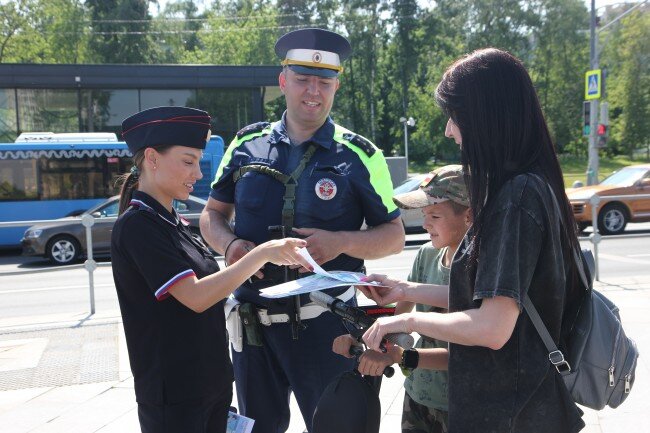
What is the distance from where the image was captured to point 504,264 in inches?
64.9

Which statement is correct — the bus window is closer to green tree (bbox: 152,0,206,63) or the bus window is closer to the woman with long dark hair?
the woman with long dark hair

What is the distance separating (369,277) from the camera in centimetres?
225

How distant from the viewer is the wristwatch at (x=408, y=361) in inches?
79.6

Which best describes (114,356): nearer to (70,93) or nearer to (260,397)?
(260,397)

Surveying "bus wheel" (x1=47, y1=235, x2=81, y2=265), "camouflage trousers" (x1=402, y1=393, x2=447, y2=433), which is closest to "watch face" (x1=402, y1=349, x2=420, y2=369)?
"camouflage trousers" (x1=402, y1=393, x2=447, y2=433)

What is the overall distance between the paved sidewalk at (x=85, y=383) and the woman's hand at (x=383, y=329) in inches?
102

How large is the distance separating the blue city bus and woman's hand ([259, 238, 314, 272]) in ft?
47.2

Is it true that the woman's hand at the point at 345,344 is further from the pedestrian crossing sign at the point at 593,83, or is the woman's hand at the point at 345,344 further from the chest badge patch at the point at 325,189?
the pedestrian crossing sign at the point at 593,83

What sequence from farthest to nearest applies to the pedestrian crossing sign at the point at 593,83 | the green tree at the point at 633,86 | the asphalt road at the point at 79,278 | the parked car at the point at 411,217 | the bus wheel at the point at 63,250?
the green tree at the point at 633,86, the pedestrian crossing sign at the point at 593,83, the parked car at the point at 411,217, the bus wheel at the point at 63,250, the asphalt road at the point at 79,278

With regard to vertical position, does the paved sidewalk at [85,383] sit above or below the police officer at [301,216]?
below

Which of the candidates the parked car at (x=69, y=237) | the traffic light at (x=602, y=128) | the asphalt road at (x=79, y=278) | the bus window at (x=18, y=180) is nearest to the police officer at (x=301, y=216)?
the asphalt road at (x=79, y=278)

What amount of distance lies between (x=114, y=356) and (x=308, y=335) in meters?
3.76

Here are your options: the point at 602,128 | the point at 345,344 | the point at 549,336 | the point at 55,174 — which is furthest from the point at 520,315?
the point at 602,128

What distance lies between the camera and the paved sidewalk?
4328 millimetres
